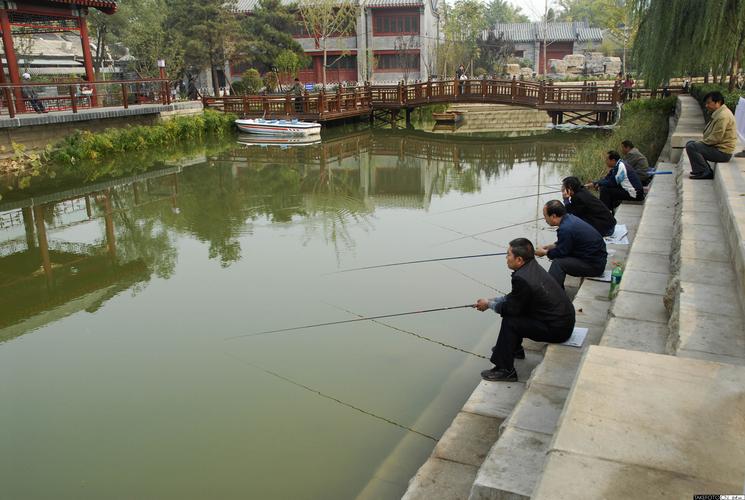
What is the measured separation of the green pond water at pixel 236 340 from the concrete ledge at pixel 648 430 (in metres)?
1.50

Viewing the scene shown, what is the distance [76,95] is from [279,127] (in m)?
6.40

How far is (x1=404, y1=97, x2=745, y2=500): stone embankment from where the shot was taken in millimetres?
2615

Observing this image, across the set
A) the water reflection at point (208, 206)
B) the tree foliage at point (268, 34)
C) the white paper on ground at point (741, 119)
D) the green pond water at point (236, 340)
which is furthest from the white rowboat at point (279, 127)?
the white paper on ground at point (741, 119)

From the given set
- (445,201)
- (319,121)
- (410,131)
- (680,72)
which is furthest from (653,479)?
(410,131)

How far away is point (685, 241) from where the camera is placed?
5.50m

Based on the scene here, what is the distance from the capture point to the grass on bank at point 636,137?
39.4ft

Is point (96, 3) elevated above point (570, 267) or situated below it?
above

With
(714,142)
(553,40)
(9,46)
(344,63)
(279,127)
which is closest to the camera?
(714,142)

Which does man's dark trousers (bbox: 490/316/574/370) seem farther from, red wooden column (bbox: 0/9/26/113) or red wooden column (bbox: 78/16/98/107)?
red wooden column (bbox: 78/16/98/107)

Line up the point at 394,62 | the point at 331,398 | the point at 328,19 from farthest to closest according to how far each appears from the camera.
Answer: the point at 394,62 < the point at 328,19 < the point at 331,398

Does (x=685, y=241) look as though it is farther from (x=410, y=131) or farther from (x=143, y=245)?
(x=410, y=131)

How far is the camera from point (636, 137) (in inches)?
546

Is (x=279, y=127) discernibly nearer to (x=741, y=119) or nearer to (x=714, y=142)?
(x=741, y=119)

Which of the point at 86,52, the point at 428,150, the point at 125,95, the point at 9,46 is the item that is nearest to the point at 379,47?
the point at 428,150
